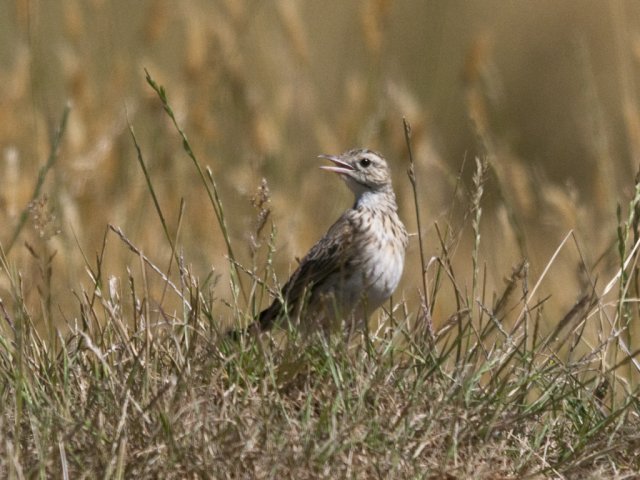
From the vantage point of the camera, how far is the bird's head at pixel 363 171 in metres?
5.59

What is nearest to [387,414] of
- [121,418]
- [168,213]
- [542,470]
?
[542,470]

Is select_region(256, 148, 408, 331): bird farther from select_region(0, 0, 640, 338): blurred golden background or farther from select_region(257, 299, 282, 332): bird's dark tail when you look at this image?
select_region(0, 0, 640, 338): blurred golden background

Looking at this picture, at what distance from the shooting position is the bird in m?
4.87

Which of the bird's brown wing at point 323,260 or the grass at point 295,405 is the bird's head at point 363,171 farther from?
the grass at point 295,405

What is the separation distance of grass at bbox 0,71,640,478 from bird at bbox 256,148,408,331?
3.58ft

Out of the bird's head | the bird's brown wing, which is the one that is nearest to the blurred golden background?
the bird's head

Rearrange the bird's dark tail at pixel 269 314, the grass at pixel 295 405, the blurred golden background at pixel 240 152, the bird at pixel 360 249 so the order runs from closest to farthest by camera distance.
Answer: the grass at pixel 295 405 < the bird's dark tail at pixel 269 314 < the bird at pixel 360 249 < the blurred golden background at pixel 240 152

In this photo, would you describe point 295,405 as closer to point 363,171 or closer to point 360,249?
point 360,249

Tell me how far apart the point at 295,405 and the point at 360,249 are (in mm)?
1950

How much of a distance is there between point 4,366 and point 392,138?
3.78 m

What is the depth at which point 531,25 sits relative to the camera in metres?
12.9

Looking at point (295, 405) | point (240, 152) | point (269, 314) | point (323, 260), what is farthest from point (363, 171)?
point (240, 152)

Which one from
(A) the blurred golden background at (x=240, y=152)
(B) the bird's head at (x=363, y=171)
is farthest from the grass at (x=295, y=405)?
(B) the bird's head at (x=363, y=171)

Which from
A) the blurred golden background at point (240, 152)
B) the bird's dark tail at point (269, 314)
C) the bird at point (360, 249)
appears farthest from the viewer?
the blurred golden background at point (240, 152)
